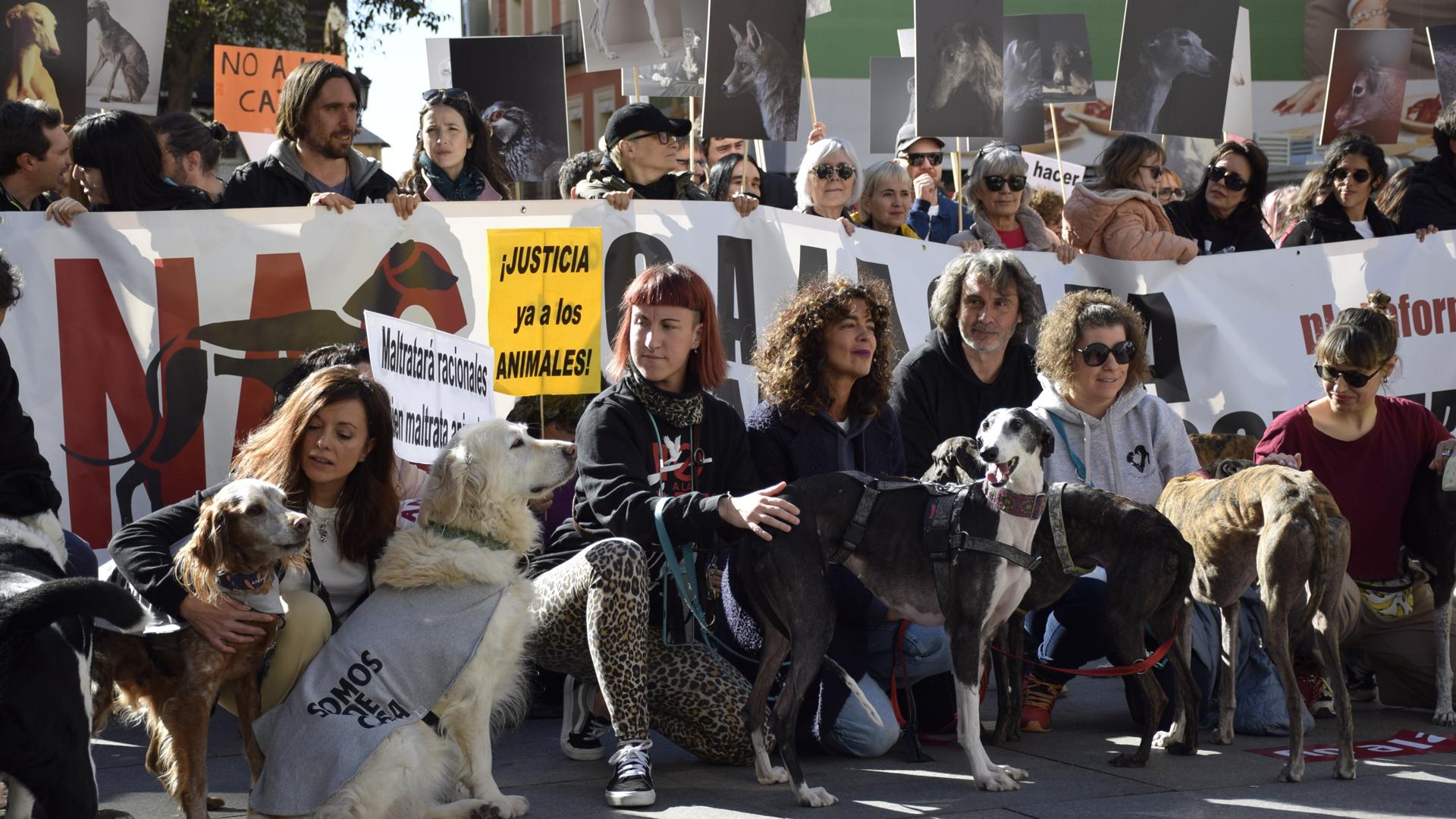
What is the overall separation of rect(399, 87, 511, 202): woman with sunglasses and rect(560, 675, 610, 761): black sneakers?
285cm

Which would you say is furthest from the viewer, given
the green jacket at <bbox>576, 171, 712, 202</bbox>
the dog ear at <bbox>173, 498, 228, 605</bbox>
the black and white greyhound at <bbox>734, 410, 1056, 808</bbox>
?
the green jacket at <bbox>576, 171, 712, 202</bbox>

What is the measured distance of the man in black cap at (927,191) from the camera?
970 cm

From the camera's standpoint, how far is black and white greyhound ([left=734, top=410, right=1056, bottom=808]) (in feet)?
15.5

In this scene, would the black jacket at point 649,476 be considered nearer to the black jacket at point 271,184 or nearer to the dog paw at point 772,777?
the dog paw at point 772,777

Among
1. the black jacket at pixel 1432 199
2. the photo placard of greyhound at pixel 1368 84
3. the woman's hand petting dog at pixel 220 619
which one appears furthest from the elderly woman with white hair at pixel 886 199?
the woman's hand petting dog at pixel 220 619

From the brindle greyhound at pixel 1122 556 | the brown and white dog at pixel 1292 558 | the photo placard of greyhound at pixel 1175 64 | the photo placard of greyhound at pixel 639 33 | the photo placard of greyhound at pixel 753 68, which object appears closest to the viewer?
the brown and white dog at pixel 1292 558

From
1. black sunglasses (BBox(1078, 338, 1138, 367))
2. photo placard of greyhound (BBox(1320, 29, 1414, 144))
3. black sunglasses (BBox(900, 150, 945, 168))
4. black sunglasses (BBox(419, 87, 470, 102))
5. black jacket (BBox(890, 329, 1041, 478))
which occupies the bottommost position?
black jacket (BBox(890, 329, 1041, 478))

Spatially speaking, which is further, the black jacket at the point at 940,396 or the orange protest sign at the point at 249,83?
the orange protest sign at the point at 249,83

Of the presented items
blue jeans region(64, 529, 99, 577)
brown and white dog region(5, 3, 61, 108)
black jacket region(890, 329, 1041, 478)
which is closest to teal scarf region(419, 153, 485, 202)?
brown and white dog region(5, 3, 61, 108)

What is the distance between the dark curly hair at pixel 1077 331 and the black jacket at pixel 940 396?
278 mm

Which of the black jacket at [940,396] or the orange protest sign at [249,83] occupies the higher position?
the orange protest sign at [249,83]

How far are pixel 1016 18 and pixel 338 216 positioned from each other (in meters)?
6.57

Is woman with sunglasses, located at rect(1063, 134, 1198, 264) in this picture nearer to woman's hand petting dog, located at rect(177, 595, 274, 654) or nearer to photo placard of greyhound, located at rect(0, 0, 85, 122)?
photo placard of greyhound, located at rect(0, 0, 85, 122)

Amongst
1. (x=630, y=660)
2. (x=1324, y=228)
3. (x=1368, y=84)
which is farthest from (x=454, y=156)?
(x=1368, y=84)
